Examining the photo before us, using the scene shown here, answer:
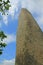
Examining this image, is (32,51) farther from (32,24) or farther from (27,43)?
(32,24)

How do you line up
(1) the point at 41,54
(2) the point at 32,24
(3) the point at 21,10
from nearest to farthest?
(1) the point at 41,54 → (2) the point at 32,24 → (3) the point at 21,10

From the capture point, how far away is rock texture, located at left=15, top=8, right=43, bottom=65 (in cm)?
2128

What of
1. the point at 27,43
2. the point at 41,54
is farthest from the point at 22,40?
the point at 41,54

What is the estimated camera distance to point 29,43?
71.4 feet

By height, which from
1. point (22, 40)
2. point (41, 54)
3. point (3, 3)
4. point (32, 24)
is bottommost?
point (41, 54)

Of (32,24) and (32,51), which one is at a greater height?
(32,24)

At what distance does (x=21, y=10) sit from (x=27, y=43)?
4.12 meters

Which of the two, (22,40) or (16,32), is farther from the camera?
(16,32)

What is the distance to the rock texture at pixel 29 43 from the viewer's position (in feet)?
69.8

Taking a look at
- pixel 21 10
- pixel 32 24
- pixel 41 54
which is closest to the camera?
pixel 41 54

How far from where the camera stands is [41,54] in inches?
839

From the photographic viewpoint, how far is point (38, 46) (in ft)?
70.5

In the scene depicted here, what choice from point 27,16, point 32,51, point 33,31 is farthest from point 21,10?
point 32,51

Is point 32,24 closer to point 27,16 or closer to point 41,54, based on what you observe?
point 27,16
